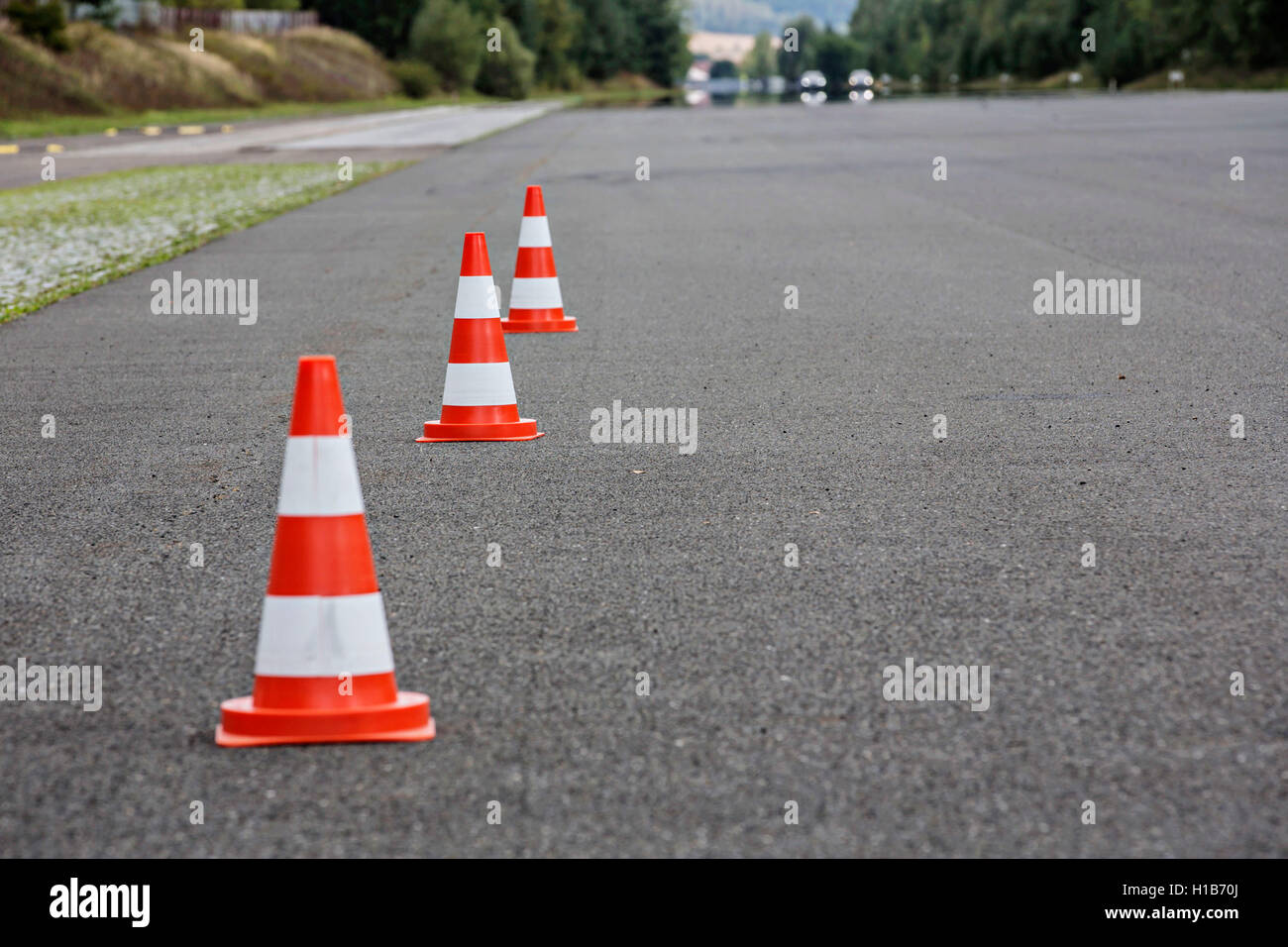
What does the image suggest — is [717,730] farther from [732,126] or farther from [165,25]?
[165,25]

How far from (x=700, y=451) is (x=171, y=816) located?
3.78m

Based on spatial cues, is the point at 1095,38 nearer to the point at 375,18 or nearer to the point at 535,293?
the point at 375,18

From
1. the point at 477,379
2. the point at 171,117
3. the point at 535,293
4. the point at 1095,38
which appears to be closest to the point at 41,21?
the point at 171,117

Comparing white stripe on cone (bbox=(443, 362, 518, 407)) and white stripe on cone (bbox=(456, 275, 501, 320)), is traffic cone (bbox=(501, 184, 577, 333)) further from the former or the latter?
white stripe on cone (bbox=(443, 362, 518, 407))

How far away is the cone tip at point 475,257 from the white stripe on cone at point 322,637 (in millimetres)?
3418

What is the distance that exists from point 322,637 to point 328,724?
22cm

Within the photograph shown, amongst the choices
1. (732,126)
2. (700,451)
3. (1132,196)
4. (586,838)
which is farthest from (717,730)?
(732,126)

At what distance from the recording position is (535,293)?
1034 centimetres

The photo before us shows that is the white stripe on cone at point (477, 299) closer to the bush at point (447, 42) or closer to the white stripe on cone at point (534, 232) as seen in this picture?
the white stripe on cone at point (534, 232)

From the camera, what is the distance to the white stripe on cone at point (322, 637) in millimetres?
3920

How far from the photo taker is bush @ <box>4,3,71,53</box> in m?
57.1

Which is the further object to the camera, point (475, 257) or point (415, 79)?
point (415, 79)

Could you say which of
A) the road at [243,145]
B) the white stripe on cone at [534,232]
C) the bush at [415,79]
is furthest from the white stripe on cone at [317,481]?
the bush at [415,79]

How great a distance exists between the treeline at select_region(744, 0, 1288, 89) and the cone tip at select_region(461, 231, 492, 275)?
87.2 meters
